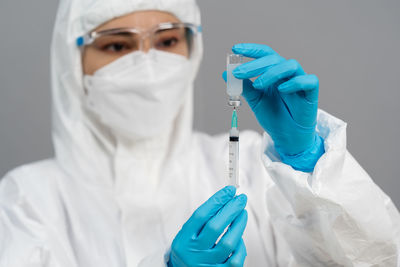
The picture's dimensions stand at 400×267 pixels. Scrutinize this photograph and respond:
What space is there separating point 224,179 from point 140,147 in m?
0.34

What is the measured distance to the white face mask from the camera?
147cm

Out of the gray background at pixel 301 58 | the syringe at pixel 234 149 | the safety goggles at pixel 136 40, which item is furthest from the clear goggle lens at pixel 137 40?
the syringe at pixel 234 149

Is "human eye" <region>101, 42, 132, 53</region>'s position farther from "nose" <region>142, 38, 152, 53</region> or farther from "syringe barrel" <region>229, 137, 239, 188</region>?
"syringe barrel" <region>229, 137, 239, 188</region>

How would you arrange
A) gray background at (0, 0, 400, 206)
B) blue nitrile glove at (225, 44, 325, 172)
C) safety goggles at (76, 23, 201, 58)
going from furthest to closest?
gray background at (0, 0, 400, 206), safety goggles at (76, 23, 201, 58), blue nitrile glove at (225, 44, 325, 172)

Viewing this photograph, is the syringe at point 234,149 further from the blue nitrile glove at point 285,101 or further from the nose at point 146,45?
the nose at point 146,45

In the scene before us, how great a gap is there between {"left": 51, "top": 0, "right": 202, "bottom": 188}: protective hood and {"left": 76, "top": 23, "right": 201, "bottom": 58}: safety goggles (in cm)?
5

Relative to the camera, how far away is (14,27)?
1926 mm

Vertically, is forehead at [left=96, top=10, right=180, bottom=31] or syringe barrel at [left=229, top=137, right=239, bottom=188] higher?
forehead at [left=96, top=10, right=180, bottom=31]

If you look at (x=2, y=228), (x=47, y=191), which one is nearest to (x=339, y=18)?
(x=47, y=191)

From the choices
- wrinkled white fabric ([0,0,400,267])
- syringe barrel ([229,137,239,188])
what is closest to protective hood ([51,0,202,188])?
wrinkled white fabric ([0,0,400,267])

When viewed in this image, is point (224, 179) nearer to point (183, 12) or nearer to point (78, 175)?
point (78, 175)

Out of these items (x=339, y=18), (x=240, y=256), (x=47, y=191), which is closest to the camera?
(x=240, y=256)

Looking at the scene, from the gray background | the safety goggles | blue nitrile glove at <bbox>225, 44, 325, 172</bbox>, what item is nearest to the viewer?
blue nitrile glove at <bbox>225, 44, 325, 172</bbox>

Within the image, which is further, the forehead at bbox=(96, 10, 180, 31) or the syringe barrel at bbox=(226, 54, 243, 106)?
the forehead at bbox=(96, 10, 180, 31)
